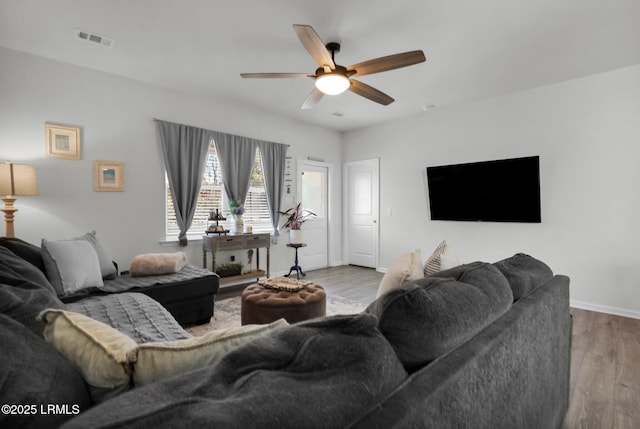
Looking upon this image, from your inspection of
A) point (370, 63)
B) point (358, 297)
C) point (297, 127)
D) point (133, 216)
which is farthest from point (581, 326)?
point (133, 216)

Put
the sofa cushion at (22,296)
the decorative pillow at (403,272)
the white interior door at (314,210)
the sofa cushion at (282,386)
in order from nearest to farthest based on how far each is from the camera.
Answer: the sofa cushion at (282,386) → the sofa cushion at (22,296) → the decorative pillow at (403,272) → the white interior door at (314,210)

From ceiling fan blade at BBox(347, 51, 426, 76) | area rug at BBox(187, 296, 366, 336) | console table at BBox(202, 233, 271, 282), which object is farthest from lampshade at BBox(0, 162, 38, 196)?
ceiling fan blade at BBox(347, 51, 426, 76)

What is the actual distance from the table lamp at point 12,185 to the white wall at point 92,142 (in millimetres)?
309

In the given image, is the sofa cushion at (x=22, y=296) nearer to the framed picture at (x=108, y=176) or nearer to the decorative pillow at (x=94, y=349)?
the decorative pillow at (x=94, y=349)

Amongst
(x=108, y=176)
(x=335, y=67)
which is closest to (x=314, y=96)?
(x=335, y=67)

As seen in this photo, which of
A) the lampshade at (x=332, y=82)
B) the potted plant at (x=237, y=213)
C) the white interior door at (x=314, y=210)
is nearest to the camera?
the lampshade at (x=332, y=82)

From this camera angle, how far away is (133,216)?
12.9ft

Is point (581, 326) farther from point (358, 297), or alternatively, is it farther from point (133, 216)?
point (133, 216)

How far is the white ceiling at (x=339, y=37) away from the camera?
2504 millimetres

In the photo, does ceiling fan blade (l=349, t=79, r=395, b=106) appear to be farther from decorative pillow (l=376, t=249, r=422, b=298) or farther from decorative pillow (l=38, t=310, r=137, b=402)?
decorative pillow (l=38, t=310, r=137, b=402)

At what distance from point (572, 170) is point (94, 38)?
213 inches

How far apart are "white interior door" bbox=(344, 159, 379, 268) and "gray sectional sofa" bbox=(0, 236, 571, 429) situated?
4.98m

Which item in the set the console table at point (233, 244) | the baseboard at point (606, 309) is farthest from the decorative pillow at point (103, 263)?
the baseboard at point (606, 309)

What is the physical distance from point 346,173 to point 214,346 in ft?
19.3
